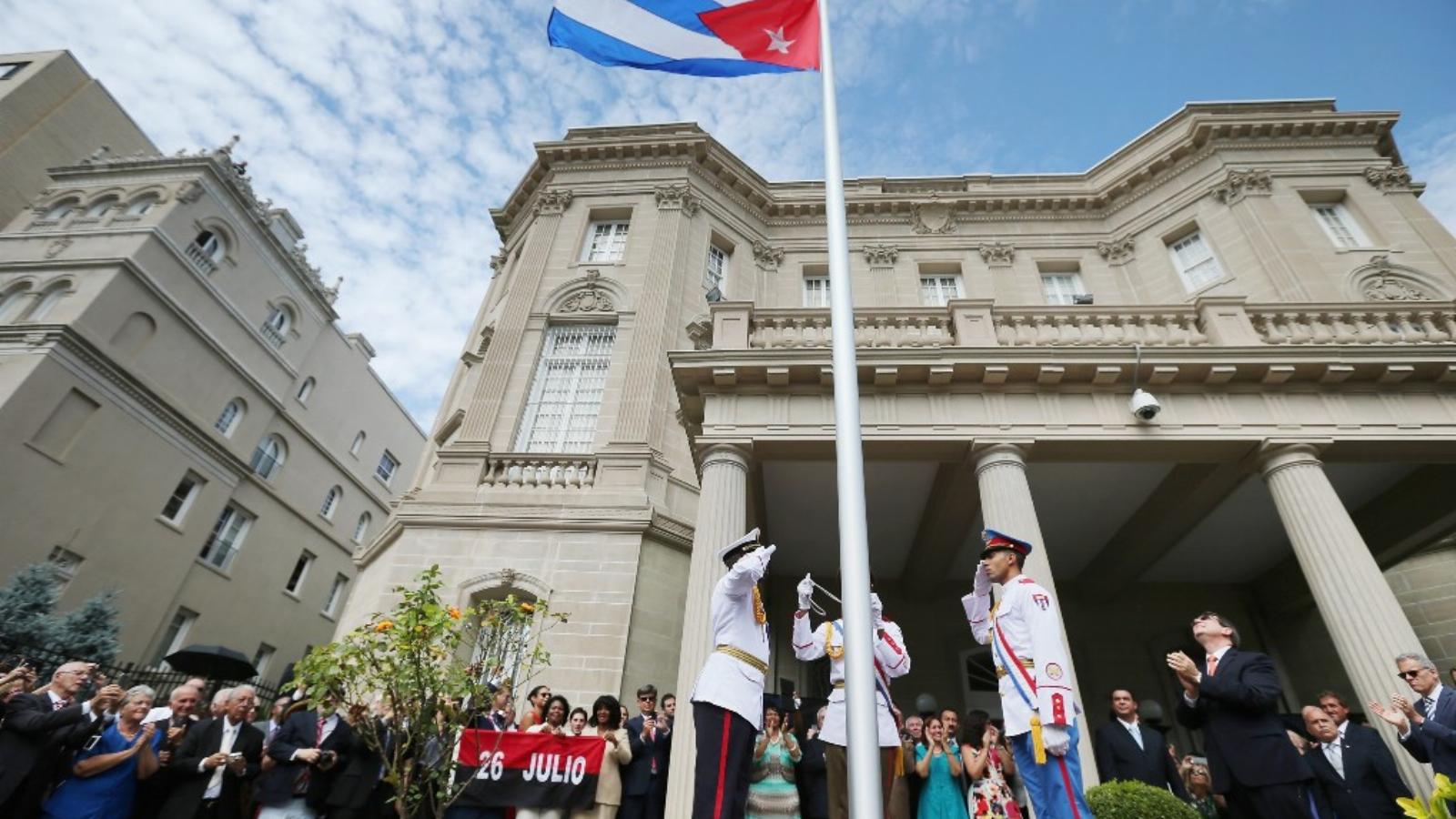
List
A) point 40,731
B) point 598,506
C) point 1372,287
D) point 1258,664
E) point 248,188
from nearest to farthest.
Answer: point 1258,664 → point 40,731 → point 598,506 → point 1372,287 → point 248,188

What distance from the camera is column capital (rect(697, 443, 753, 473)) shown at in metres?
9.07

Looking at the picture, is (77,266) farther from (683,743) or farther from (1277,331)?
(1277,331)

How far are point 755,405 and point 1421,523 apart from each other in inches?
419

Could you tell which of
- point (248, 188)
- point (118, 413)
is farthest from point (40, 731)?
point (248, 188)

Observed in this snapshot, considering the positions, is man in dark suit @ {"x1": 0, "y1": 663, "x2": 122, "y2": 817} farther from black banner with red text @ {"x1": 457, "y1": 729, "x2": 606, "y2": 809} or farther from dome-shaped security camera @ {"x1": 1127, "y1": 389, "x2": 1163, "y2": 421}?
dome-shaped security camera @ {"x1": 1127, "y1": 389, "x2": 1163, "y2": 421}

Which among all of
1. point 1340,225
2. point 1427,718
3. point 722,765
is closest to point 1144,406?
point 1427,718

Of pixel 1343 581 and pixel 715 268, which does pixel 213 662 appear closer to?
pixel 715 268

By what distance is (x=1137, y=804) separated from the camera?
5.09 meters

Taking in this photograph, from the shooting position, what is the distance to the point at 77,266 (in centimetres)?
2073

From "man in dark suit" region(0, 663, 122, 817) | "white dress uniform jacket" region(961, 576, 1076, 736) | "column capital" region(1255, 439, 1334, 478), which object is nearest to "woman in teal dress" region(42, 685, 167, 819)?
"man in dark suit" region(0, 663, 122, 817)

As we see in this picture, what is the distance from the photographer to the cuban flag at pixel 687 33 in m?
7.00

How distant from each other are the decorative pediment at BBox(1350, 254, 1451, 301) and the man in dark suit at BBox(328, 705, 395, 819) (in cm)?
1964

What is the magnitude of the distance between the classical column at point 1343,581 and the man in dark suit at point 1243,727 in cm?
354

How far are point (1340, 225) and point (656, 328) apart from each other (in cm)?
1691
